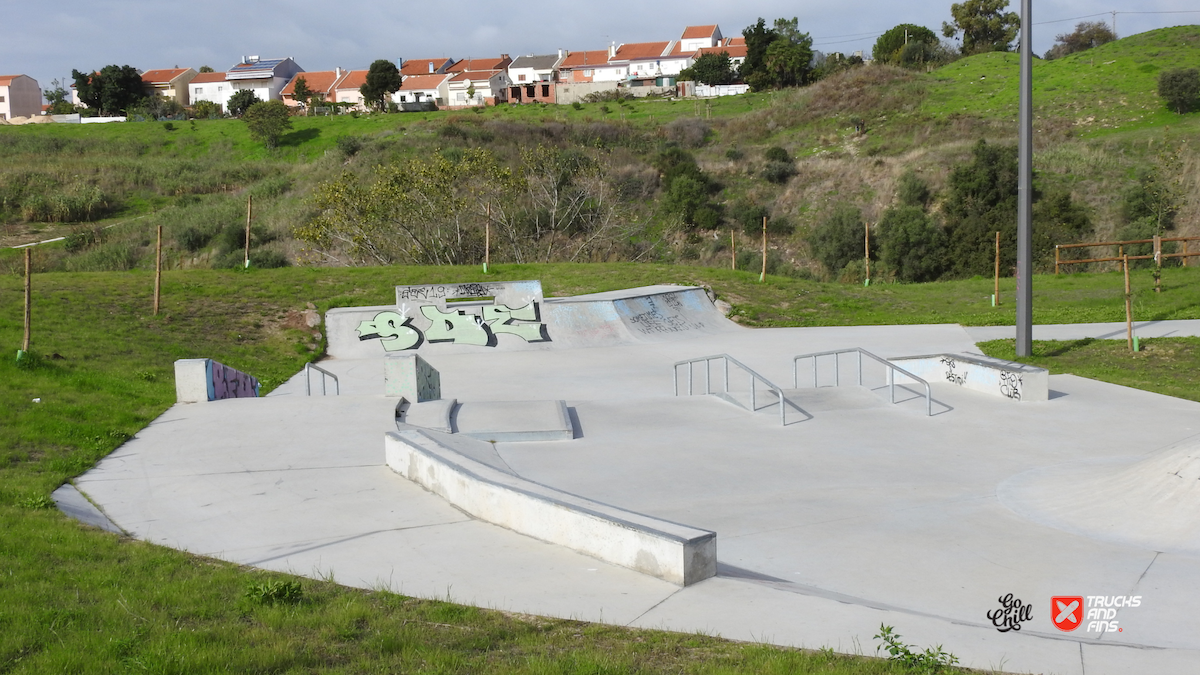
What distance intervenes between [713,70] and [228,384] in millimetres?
84815

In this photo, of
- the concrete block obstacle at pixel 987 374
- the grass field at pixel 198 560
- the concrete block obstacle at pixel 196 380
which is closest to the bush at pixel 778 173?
the grass field at pixel 198 560

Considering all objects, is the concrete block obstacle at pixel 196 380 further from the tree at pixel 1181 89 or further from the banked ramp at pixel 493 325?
the tree at pixel 1181 89

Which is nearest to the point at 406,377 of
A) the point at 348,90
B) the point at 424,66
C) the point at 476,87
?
the point at 476,87

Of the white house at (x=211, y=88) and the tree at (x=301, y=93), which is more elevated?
the white house at (x=211, y=88)

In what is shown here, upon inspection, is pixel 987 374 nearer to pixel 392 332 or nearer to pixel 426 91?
pixel 392 332

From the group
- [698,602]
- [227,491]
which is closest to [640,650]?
[698,602]

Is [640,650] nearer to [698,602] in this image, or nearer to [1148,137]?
Answer: [698,602]

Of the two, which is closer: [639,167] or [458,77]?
[639,167]

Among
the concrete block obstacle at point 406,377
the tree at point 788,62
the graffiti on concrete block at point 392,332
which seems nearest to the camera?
the concrete block obstacle at point 406,377

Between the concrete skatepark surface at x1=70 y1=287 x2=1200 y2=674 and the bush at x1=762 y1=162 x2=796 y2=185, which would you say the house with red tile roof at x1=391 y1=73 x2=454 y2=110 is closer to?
the bush at x1=762 y1=162 x2=796 y2=185

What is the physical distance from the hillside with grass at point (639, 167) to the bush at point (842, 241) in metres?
0.61

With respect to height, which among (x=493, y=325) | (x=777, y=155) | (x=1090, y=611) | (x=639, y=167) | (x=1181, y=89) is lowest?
(x=1090, y=611)

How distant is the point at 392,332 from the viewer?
21312mm

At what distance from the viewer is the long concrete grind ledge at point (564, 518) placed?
565 cm
